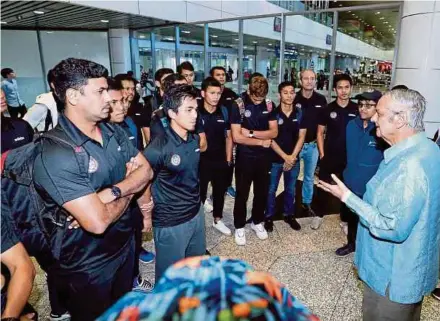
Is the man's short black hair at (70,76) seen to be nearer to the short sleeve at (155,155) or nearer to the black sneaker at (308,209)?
the short sleeve at (155,155)

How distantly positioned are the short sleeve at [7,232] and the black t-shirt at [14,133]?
5.50 feet

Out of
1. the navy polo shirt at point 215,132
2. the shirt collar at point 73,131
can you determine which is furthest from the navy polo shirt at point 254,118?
the shirt collar at point 73,131

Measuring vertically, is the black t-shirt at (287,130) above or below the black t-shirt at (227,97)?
below

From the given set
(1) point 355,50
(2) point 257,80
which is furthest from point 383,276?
(1) point 355,50

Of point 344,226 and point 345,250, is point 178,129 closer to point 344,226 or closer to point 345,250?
point 345,250

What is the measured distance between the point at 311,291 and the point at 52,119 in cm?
480

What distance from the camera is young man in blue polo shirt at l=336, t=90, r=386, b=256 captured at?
3066 mm

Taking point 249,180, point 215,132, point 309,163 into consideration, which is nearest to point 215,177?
point 249,180

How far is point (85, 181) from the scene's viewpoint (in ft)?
5.09

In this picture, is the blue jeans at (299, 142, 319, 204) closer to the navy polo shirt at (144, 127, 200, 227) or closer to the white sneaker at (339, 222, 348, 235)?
the white sneaker at (339, 222, 348, 235)

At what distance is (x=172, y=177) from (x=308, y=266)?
6.05ft

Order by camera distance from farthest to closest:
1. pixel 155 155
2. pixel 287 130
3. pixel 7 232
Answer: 1. pixel 287 130
2. pixel 155 155
3. pixel 7 232

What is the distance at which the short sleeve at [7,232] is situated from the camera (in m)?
1.28

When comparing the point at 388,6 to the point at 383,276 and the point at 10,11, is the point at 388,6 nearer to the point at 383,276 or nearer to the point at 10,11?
the point at 383,276
